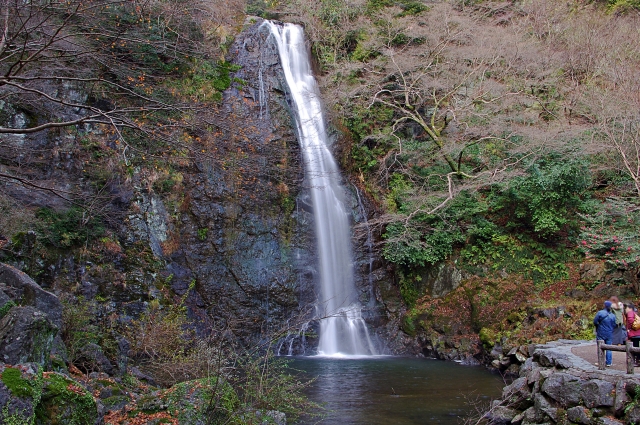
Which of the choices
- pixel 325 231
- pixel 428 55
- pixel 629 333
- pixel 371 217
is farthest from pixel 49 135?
pixel 629 333

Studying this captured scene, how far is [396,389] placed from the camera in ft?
32.0

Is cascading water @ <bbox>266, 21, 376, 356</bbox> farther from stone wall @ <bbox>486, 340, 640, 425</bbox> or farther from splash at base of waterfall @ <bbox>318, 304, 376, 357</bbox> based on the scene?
stone wall @ <bbox>486, 340, 640, 425</bbox>

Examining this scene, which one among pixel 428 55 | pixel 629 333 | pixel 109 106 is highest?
pixel 428 55

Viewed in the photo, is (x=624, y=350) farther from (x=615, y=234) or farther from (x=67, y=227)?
(x=67, y=227)

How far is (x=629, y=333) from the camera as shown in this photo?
25.7 feet

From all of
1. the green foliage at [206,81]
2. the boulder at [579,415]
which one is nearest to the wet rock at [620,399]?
the boulder at [579,415]

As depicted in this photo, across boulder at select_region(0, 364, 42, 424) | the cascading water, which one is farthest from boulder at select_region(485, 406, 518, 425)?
the cascading water

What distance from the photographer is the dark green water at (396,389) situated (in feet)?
26.0

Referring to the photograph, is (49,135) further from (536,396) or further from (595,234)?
(595,234)

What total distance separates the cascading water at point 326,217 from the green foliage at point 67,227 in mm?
6256

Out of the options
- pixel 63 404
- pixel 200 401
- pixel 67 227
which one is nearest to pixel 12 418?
pixel 63 404

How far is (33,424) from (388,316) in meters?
12.8

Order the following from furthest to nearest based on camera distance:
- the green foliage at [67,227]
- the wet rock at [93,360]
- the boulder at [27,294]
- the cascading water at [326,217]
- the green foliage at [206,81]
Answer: the green foliage at [206,81], the cascading water at [326,217], the green foliage at [67,227], the wet rock at [93,360], the boulder at [27,294]

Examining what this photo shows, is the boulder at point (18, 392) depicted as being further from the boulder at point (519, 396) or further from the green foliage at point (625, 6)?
the green foliage at point (625, 6)
